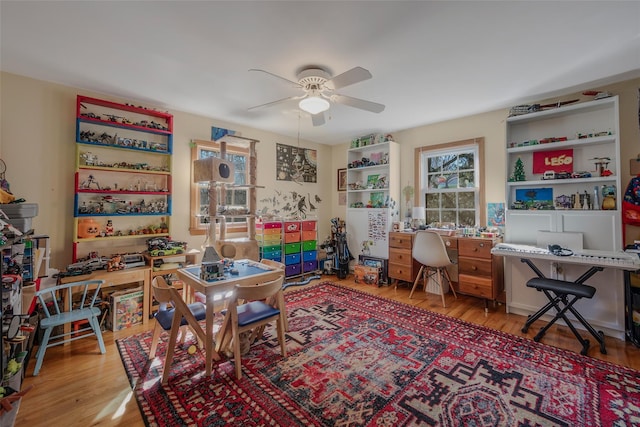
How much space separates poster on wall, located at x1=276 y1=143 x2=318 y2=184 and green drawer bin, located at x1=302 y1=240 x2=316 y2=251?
119 cm

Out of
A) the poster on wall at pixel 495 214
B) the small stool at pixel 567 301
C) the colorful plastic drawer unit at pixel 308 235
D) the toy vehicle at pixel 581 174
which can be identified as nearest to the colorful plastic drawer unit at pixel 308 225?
the colorful plastic drawer unit at pixel 308 235

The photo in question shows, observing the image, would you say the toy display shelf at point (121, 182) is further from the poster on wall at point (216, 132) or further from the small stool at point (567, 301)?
the small stool at point (567, 301)

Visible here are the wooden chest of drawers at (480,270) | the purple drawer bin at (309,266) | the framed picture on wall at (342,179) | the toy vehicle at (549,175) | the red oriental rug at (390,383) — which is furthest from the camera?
the framed picture on wall at (342,179)

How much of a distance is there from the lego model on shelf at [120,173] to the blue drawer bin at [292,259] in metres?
1.82

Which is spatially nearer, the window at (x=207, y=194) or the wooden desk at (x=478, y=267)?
the wooden desk at (x=478, y=267)

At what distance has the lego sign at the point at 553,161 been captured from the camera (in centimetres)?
312

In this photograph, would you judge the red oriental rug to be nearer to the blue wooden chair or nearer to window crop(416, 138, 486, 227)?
the blue wooden chair

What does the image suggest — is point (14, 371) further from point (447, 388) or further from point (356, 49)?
point (356, 49)

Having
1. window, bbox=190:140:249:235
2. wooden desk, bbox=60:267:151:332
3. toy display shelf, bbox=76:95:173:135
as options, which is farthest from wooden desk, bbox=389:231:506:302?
toy display shelf, bbox=76:95:173:135

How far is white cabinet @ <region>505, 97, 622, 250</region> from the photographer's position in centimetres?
276

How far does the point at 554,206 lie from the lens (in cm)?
311

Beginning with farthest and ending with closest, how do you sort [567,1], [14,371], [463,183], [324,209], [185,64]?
[324,209] → [463,183] → [185,64] → [567,1] → [14,371]

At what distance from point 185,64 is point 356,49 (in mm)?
1572

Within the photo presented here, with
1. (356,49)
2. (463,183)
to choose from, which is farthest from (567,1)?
(463,183)
